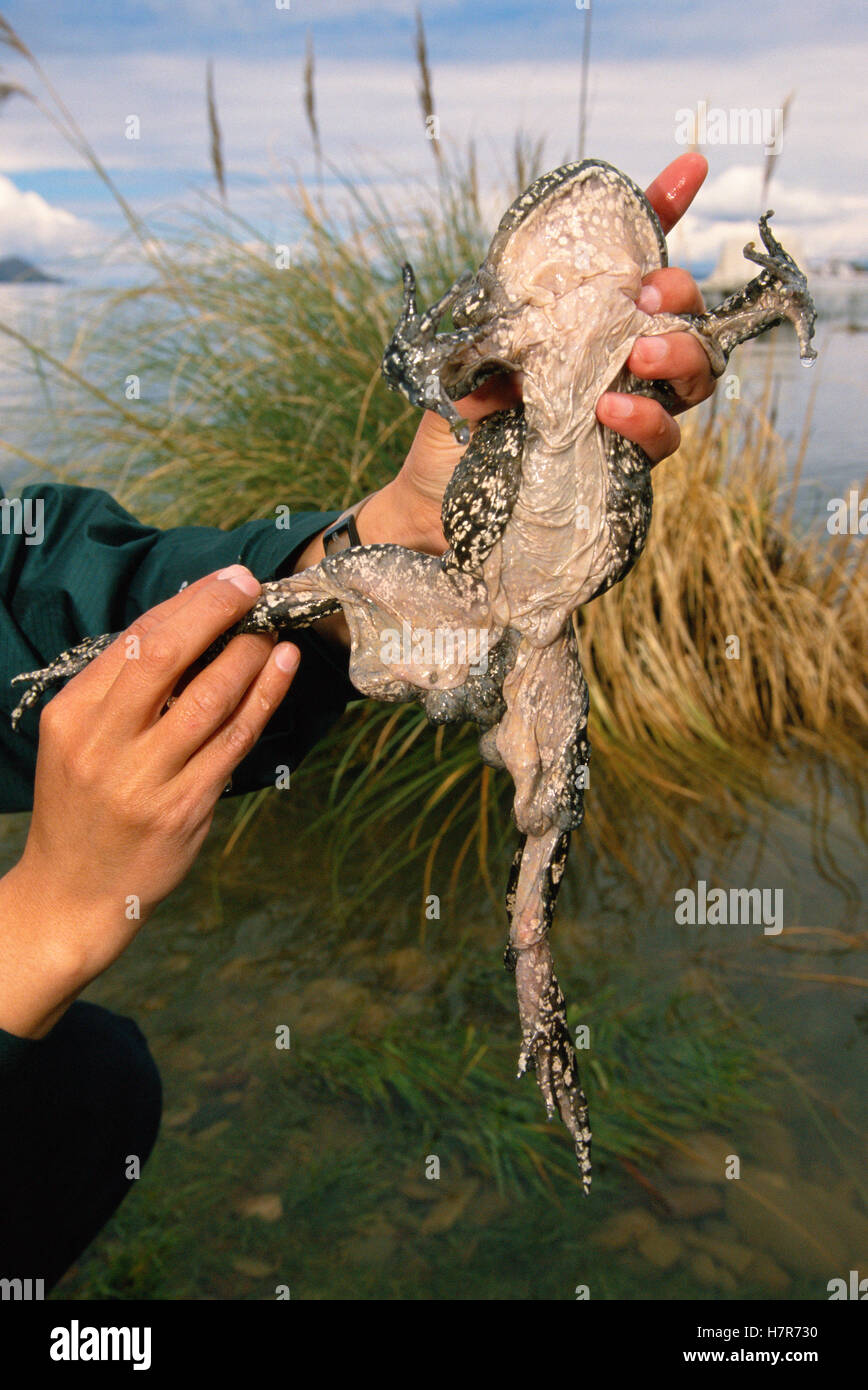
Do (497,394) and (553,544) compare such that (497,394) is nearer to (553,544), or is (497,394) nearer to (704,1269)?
(553,544)

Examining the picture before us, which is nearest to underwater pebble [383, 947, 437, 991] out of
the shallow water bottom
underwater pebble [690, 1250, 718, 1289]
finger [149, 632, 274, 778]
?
the shallow water bottom

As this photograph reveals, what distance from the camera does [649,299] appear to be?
4.43ft

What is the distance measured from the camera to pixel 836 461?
6945mm

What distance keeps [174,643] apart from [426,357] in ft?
1.88

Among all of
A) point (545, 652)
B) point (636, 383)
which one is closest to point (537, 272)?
point (636, 383)

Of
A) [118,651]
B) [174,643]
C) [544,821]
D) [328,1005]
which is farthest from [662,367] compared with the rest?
[328,1005]

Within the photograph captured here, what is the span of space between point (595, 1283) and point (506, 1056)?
73 cm

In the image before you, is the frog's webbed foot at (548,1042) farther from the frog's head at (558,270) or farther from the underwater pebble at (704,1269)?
the underwater pebble at (704,1269)

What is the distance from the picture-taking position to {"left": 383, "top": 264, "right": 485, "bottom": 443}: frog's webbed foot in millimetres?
1278

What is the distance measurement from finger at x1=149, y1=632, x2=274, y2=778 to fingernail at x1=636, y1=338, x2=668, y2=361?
726 mm

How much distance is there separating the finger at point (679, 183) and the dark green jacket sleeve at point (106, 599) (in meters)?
0.84

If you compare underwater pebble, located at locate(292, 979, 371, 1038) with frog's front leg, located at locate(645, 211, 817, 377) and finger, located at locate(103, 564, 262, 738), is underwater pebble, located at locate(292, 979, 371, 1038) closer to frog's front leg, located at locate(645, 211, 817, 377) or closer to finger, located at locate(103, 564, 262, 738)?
finger, located at locate(103, 564, 262, 738)

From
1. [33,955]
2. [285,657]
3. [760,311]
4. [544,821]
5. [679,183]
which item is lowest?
[33,955]
